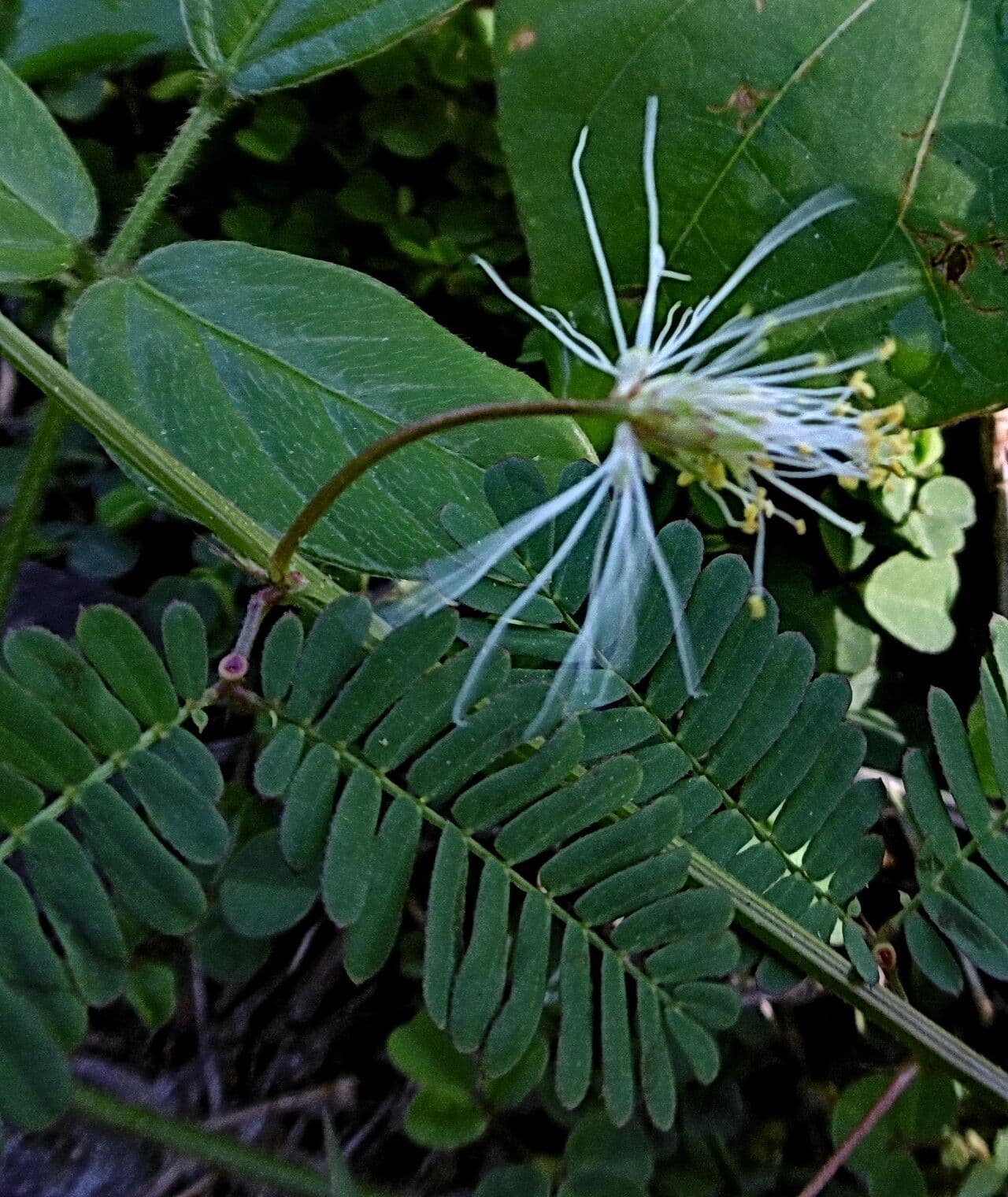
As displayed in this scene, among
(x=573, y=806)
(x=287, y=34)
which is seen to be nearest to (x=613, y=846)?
(x=573, y=806)

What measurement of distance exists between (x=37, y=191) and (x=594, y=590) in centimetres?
45

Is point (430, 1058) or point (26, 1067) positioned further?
point (430, 1058)

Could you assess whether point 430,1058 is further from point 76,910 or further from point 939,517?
point 939,517

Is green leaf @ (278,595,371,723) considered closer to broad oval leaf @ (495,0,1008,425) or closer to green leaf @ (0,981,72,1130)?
green leaf @ (0,981,72,1130)

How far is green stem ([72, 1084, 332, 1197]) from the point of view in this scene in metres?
0.81

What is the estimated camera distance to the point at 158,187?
2.61 feet

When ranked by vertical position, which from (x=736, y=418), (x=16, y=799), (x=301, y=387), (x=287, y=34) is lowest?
(x=16, y=799)

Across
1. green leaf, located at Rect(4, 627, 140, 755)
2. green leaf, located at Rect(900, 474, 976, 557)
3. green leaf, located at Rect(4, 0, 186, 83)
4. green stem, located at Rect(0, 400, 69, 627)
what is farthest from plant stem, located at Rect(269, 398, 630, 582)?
green leaf, located at Rect(4, 0, 186, 83)

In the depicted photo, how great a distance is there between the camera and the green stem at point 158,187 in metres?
0.78

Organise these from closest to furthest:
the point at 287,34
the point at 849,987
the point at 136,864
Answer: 1. the point at 136,864
2. the point at 849,987
3. the point at 287,34

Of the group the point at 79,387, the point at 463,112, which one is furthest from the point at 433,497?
the point at 463,112

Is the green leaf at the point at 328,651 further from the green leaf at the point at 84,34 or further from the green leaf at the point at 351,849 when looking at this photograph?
the green leaf at the point at 84,34

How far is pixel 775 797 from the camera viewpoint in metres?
0.70

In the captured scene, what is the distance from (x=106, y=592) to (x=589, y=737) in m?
0.57
